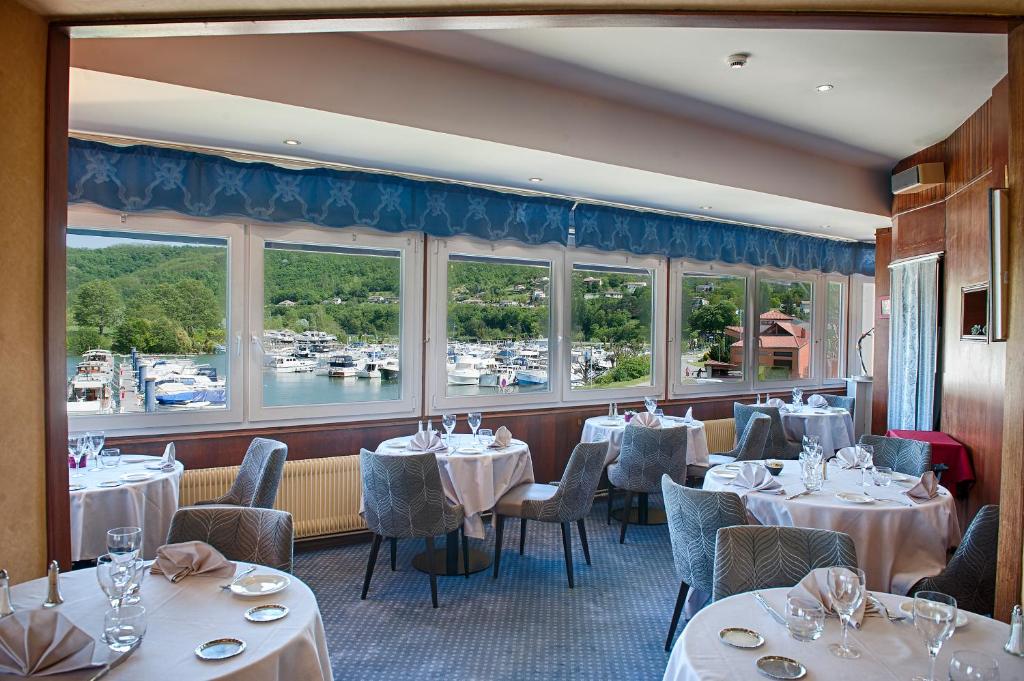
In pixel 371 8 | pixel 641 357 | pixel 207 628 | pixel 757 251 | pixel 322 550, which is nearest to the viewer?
pixel 207 628

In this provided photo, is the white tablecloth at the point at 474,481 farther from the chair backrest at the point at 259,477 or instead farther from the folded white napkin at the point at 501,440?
the chair backrest at the point at 259,477

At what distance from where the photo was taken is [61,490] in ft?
7.67

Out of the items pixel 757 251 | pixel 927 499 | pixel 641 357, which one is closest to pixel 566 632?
pixel 927 499

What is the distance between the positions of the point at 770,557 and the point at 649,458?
9.25 feet

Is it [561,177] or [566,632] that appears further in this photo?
[561,177]

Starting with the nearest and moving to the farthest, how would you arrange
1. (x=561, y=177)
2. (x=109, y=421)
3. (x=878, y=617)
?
1. (x=878, y=617)
2. (x=109, y=421)
3. (x=561, y=177)

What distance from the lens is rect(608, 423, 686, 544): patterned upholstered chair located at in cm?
512

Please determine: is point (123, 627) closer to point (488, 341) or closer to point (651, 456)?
point (651, 456)

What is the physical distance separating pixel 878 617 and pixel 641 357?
5.31m

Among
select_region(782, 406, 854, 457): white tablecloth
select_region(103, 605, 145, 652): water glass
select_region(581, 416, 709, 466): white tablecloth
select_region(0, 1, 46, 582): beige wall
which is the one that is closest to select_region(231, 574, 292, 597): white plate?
select_region(103, 605, 145, 652): water glass

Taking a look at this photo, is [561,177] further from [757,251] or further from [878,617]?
[878,617]

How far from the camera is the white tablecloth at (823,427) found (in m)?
6.70

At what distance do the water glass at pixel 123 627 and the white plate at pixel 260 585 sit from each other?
1.08 feet

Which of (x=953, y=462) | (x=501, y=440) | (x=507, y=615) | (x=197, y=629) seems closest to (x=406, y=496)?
(x=507, y=615)
